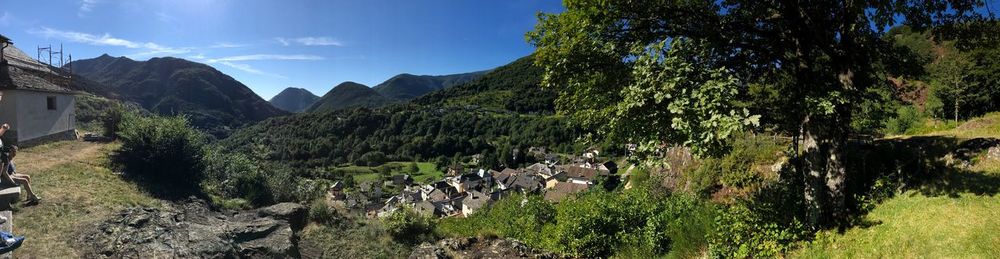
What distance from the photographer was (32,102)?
1877 centimetres

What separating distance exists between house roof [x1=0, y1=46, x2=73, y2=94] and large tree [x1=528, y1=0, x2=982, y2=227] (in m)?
23.3

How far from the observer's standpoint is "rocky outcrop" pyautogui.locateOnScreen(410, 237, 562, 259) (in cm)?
991

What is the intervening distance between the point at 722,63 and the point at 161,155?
20903 millimetres

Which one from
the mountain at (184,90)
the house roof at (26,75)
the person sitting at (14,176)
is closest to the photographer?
the person sitting at (14,176)

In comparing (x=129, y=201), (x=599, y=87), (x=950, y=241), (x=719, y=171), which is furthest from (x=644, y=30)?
(x=129, y=201)

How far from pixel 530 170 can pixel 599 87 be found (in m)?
78.1

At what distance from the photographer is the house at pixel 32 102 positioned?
17.5 meters

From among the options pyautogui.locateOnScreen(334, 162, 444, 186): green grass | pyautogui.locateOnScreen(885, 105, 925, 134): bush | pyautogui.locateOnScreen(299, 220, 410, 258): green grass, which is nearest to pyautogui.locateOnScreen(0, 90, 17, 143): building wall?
pyautogui.locateOnScreen(299, 220, 410, 258): green grass

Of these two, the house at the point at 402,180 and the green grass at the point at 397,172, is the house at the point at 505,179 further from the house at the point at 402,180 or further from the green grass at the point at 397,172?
the house at the point at 402,180

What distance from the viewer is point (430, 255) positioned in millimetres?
10094

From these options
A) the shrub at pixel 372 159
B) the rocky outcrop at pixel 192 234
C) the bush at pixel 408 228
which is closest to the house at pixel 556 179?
the shrub at pixel 372 159

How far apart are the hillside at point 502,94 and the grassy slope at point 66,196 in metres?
112

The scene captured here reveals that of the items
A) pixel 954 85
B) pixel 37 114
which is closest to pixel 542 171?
pixel 954 85

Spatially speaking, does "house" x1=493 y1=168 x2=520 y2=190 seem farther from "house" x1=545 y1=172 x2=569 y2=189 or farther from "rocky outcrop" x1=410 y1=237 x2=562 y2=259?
"rocky outcrop" x1=410 y1=237 x2=562 y2=259
